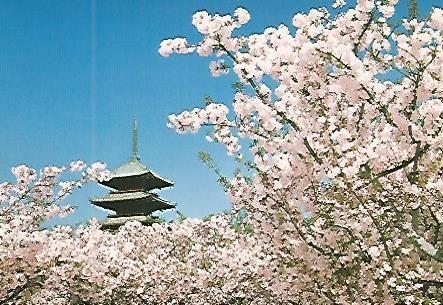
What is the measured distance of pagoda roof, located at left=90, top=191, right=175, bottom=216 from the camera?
3481 centimetres

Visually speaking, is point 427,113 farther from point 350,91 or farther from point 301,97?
point 301,97

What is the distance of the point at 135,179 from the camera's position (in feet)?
117

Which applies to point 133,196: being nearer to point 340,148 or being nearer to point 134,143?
point 134,143

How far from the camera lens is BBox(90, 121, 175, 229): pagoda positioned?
34781 millimetres

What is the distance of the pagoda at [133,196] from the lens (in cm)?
3478

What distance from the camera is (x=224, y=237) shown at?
51.5 ft

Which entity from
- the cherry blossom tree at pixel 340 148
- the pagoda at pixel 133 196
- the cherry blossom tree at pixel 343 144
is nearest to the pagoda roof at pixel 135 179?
the pagoda at pixel 133 196

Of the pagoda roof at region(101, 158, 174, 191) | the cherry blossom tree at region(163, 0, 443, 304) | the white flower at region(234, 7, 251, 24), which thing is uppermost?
the pagoda roof at region(101, 158, 174, 191)

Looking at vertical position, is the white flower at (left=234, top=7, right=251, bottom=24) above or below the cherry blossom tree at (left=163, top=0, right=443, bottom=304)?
above

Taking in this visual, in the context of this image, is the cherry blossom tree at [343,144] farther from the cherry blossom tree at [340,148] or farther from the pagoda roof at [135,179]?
the pagoda roof at [135,179]

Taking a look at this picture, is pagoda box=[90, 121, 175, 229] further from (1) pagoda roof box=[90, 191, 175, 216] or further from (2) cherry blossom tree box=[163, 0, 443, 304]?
(2) cherry blossom tree box=[163, 0, 443, 304]

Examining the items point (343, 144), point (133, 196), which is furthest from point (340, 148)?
point (133, 196)

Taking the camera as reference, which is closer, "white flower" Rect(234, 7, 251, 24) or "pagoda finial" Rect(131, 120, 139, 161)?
"white flower" Rect(234, 7, 251, 24)

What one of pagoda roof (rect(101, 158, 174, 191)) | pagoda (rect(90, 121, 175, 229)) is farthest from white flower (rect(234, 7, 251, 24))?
pagoda roof (rect(101, 158, 174, 191))
